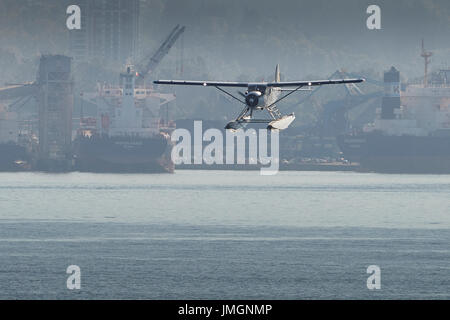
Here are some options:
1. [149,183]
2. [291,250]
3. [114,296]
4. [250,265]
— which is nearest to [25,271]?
[114,296]

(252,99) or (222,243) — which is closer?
(252,99)

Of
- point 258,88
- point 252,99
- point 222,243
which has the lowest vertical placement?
point 222,243

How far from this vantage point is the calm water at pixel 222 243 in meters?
63.2

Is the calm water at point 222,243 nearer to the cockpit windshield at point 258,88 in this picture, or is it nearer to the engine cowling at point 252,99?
the engine cowling at point 252,99

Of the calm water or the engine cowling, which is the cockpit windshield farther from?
the calm water

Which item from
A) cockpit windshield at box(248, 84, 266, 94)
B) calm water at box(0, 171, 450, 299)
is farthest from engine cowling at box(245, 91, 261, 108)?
calm water at box(0, 171, 450, 299)

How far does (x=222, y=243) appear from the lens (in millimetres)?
83750

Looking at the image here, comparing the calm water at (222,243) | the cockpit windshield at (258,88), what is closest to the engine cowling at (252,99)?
the cockpit windshield at (258,88)

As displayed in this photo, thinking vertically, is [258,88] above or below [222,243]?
above

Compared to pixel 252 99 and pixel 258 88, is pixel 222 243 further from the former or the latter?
pixel 252 99

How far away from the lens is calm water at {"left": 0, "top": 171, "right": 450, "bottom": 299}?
63.2 metres

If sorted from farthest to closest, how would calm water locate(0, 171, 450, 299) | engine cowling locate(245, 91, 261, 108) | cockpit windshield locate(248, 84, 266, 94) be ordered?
calm water locate(0, 171, 450, 299) → cockpit windshield locate(248, 84, 266, 94) → engine cowling locate(245, 91, 261, 108)

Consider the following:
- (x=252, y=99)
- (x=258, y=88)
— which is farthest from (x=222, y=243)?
(x=252, y=99)

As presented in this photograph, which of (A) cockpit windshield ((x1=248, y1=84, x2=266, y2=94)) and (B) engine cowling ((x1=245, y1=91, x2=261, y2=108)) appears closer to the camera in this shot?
(B) engine cowling ((x1=245, y1=91, x2=261, y2=108))
